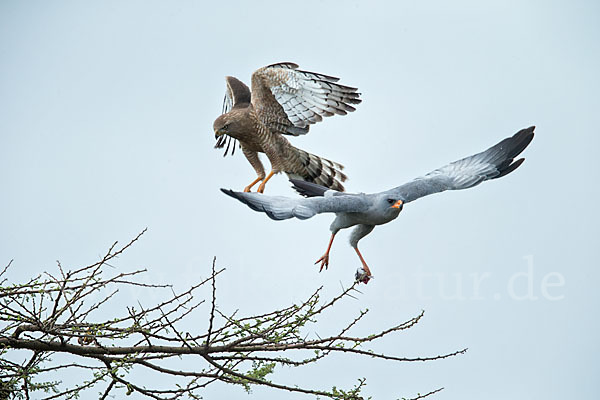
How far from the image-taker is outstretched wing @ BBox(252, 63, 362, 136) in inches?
227

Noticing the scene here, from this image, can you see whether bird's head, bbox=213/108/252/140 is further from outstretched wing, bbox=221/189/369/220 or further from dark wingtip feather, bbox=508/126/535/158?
dark wingtip feather, bbox=508/126/535/158

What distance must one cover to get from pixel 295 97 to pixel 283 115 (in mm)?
302

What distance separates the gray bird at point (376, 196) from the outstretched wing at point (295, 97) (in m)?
0.88

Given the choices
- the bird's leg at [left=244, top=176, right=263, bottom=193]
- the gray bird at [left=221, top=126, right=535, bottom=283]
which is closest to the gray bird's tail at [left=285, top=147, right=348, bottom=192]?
the bird's leg at [left=244, top=176, right=263, bottom=193]

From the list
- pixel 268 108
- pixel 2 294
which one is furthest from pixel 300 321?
pixel 268 108

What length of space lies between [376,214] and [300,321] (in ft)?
2.70

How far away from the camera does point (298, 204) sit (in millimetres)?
4168

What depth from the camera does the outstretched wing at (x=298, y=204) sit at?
394cm

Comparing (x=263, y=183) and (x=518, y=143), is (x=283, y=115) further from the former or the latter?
(x=518, y=143)

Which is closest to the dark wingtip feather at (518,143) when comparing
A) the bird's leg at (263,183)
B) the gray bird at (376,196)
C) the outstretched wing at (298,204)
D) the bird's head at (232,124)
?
the gray bird at (376,196)

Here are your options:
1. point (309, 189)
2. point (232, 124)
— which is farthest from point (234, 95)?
point (309, 189)

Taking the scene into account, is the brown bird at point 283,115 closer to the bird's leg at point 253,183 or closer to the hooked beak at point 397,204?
the bird's leg at point 253,183

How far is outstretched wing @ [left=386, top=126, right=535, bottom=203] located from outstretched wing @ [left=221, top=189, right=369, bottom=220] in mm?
728

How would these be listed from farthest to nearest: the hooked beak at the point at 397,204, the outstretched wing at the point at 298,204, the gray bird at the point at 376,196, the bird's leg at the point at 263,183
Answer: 1. the bird's leg at the point at 263,183
2. the hooked beak at the point at 397,204
3. the gray bird at the point at 376,196
4. the outstretched wing at the point at 298,204
